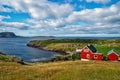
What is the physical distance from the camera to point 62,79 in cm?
2869

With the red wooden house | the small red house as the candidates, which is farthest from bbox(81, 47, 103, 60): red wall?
the small red house

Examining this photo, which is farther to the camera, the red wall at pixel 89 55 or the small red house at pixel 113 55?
the red wall at pixel 89 55

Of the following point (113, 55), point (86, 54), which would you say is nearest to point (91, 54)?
point (86, 54)

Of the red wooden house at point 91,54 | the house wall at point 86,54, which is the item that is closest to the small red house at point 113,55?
the red wooden house at point 91,54

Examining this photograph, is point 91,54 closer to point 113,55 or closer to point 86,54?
point 86,54

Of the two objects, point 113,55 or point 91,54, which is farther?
point 91,54

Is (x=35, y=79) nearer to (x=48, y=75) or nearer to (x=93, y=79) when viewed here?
(x=48, y=75)

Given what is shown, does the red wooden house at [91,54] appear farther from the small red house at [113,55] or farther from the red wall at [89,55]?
the small red house at [113,55]

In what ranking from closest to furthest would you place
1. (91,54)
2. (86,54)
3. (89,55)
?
(91,54) → (89,55) → (86,54)

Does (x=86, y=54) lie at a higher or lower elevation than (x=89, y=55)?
higher

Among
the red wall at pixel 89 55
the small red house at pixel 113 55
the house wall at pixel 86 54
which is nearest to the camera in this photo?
the small red house at pixel 113 55

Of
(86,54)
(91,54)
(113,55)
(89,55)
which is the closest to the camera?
(113,55)

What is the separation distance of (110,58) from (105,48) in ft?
17.8

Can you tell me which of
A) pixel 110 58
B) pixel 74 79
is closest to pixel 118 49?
pixel 110 58
